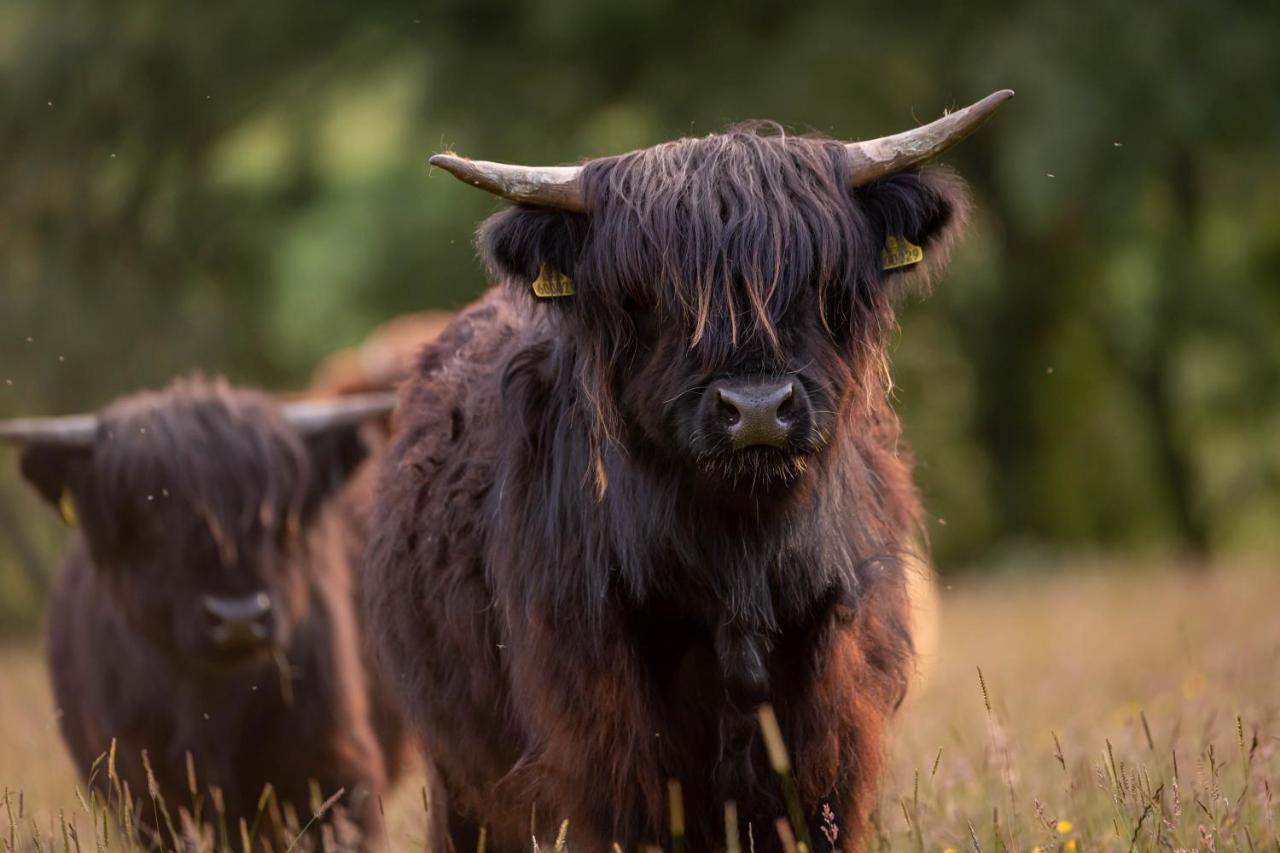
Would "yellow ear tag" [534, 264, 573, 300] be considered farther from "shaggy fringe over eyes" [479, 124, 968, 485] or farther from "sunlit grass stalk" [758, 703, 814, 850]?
"sunlit grass stalk" [758, 703, 814, 850]

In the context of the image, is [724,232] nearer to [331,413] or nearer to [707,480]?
[707,480]

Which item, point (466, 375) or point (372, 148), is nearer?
point (466, 375)

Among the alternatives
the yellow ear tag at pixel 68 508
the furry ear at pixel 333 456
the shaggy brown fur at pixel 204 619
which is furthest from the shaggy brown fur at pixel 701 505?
the yellow ear tag at pixel 68 508

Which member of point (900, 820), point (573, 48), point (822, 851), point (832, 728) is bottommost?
point (900, 820)

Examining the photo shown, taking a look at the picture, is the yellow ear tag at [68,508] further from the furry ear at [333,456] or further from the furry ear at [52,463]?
the furry ear at [333,456]

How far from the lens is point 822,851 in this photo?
3793 mm

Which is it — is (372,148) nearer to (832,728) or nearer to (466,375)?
(466,375)

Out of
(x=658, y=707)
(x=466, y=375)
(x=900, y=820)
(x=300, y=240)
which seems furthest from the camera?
(x=300, y=240)

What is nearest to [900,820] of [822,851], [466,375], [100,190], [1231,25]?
[822,851]

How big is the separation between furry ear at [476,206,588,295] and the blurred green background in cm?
933

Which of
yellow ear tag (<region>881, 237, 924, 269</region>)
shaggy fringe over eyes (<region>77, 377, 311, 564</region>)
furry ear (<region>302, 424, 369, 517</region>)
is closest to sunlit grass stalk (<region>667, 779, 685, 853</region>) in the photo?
yellow ear tag (<region>881, 237, 924, 269</region>)

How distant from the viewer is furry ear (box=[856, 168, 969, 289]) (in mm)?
3934

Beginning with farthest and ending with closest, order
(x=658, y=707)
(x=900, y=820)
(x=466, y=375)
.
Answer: (x=900, y=820) → (x=466, y=375) → (x=658, y=707)

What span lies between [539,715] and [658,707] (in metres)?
0.30
